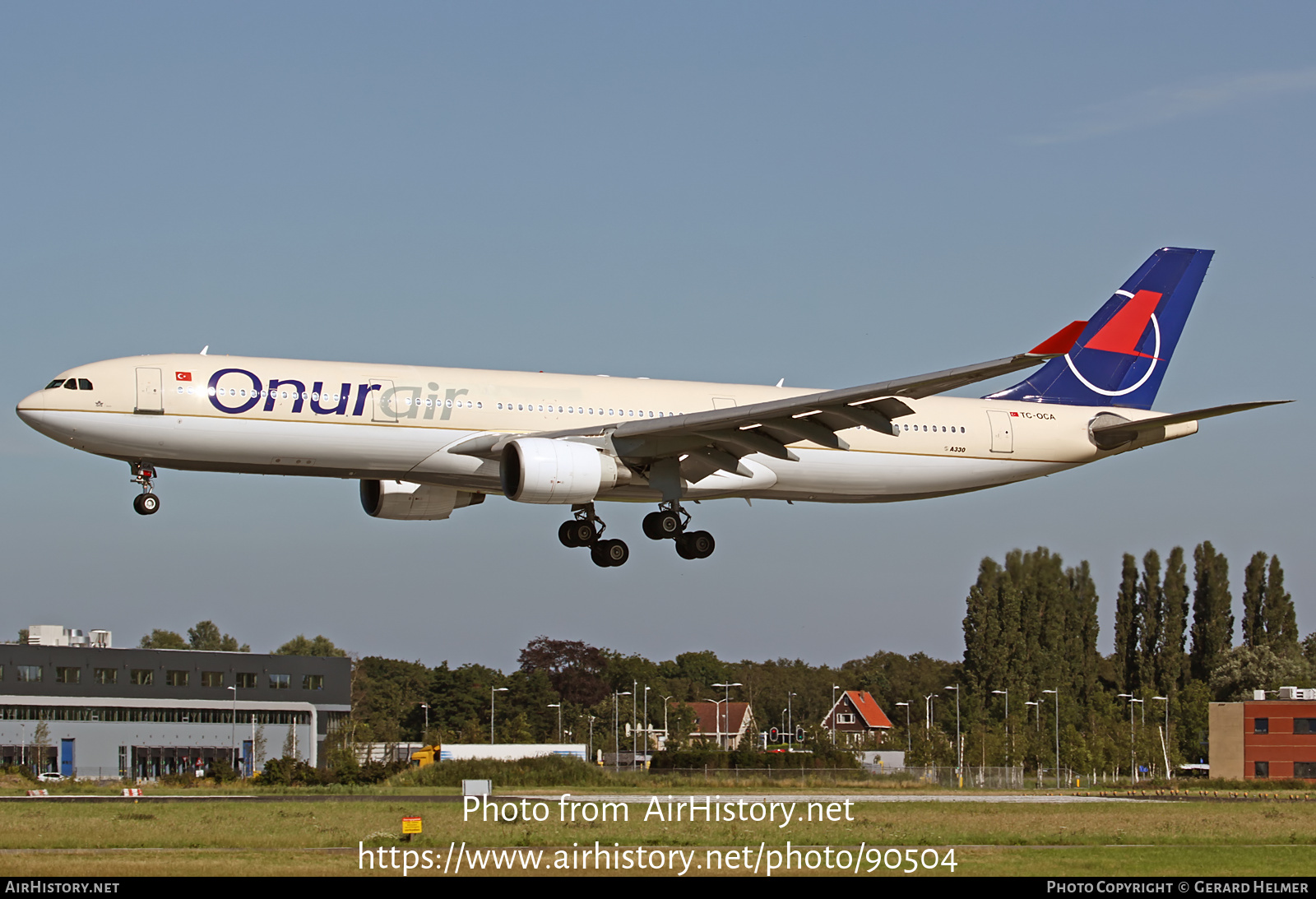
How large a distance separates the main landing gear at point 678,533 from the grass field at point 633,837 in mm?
7076

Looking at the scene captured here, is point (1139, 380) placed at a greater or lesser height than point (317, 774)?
greater

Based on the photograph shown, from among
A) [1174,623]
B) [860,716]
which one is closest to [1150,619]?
[1174,623]

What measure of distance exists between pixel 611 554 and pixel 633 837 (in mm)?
8641

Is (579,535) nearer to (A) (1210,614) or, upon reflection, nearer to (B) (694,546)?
(B) (694,546)

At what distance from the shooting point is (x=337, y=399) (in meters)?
34.5

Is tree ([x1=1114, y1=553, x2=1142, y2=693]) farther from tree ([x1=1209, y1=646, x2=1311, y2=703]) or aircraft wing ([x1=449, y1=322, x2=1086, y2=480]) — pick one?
aircraft wing ([x1=449, y1=322, x2=1086, y2=480])

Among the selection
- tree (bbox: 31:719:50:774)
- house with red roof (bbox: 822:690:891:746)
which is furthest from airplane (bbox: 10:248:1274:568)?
house with red roof (bbox: 822:690:891:746)

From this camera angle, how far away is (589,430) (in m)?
36.9

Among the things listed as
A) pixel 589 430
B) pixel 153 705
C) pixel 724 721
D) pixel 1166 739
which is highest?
pixel 589 430

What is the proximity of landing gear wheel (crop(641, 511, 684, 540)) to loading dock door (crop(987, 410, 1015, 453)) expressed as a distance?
9.42 meters

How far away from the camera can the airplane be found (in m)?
33.7

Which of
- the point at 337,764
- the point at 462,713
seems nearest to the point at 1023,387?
the point at 337,764

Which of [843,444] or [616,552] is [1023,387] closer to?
[843,444]

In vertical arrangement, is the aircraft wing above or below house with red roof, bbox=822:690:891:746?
above
